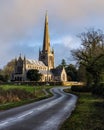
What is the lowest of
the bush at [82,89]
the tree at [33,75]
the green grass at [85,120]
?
the green grass at [85,120]

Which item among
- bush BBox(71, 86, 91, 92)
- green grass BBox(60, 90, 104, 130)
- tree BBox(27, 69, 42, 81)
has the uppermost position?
tree BBox(27, 69, 42, 81)

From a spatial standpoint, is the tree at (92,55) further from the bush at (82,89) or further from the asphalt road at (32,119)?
the asphalt road at (32,119)

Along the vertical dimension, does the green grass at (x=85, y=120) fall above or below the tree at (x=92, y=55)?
below

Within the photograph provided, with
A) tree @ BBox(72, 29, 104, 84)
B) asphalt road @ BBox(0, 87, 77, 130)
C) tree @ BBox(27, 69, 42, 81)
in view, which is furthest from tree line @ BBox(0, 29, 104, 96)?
tree @ BBox(27, 69, 42, 81)

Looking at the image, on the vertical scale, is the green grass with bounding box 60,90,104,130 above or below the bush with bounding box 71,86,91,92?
below

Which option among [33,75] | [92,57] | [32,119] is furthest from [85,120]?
[33,75]

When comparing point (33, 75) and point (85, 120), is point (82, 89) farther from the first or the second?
point (33, 75)

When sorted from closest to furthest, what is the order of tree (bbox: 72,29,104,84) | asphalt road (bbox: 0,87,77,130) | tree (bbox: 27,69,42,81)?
asphalt road (bbox: 0,87,77,130), tree (bbox: 72,29,104,84), tree (bbox: 27,69,42,81)

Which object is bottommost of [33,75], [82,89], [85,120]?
[85,120]

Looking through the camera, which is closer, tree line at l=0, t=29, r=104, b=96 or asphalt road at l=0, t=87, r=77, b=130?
asphalt road at l=0, t=87, r=77, b=130

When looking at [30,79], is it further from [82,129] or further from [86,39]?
[82,129]

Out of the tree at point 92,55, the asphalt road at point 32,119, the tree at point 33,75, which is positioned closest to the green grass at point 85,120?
the asphalt road at point 32,119

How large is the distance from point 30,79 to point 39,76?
5853 mm

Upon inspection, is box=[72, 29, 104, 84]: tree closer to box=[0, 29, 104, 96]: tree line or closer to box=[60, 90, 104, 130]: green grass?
box=[0, 29, 104, 96]: tree line
